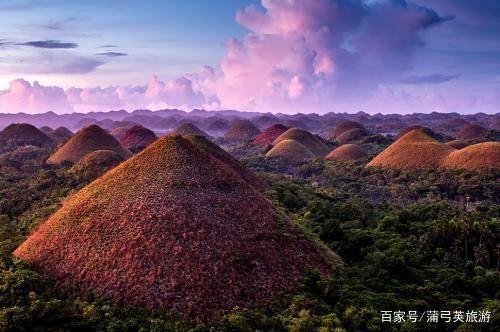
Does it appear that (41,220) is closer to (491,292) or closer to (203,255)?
(203,255)

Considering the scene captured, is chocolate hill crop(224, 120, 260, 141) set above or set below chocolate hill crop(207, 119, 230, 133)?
below

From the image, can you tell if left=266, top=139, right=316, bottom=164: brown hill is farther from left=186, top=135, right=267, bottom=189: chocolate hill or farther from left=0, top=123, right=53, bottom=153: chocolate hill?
left=0, top=123, right=53, bottom=153: chocolate hill

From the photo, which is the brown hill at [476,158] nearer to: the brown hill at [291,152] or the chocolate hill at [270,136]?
the brown hill at [291,152]

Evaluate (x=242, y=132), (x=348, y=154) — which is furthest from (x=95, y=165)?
(x=242, y=132)

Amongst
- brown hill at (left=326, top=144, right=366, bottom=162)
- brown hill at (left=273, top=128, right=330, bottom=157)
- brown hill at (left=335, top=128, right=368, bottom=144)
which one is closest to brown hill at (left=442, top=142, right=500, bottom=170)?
brown hill at (left=326, top=144, right=366, bottom=162)

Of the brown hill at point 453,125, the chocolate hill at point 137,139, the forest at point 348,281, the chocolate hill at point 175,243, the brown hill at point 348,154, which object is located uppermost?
the brown hill at point 453,125

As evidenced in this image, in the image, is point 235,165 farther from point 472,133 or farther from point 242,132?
point 472,133

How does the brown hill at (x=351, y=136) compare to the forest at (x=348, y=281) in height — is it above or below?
above

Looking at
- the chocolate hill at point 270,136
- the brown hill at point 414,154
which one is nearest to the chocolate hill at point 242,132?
the chocolate hill at point 270,136
